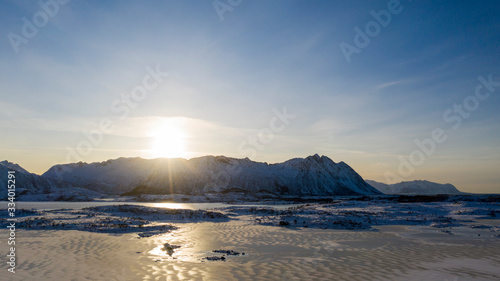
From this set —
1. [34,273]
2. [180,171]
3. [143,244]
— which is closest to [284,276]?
[34,273]

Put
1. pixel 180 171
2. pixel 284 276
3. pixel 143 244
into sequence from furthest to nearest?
pixel 180 171 → pixel 143 244 → pixel 284 276

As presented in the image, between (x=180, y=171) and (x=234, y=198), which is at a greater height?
(x=180, y=171)

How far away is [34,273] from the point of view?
37.4 feet

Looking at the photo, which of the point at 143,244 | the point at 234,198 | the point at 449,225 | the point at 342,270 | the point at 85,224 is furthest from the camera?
the point at 234,198

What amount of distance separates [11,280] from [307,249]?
13.3 m

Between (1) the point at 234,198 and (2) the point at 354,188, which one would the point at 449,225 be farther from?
(2) the point at 354,188

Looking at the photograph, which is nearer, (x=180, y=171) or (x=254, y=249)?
(x=254, y=249)

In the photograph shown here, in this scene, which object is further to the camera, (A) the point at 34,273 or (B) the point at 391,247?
(B) the point at 391,247

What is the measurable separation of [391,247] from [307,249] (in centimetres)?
504

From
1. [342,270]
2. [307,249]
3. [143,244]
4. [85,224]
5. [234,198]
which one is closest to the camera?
[342,270]

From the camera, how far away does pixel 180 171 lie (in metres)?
189

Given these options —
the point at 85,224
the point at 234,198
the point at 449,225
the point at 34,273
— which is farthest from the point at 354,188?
the point at 34,273

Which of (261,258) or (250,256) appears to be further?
(250,256)

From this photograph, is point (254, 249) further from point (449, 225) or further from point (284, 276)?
point (449, 225)
